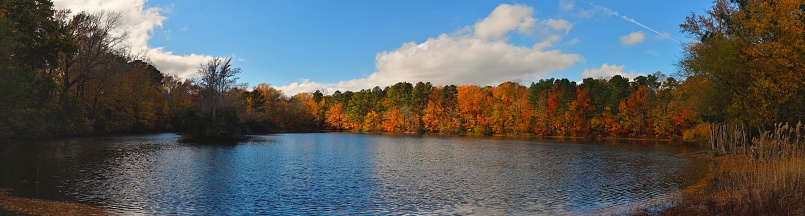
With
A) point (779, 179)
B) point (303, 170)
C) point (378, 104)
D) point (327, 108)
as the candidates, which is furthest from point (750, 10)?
point (327, 108)

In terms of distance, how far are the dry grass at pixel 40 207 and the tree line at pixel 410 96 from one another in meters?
16.1

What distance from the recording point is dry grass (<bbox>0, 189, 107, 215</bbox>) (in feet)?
38.9

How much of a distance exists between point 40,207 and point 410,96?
116388mm

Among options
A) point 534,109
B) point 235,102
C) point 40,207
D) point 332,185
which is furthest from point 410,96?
point 40,207

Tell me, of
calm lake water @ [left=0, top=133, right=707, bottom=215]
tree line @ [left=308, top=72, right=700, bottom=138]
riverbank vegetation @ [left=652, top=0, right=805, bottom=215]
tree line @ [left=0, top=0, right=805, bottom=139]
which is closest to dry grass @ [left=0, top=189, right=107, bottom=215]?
calm lake water @ [left=0, top=133, right=707, bottom=215]

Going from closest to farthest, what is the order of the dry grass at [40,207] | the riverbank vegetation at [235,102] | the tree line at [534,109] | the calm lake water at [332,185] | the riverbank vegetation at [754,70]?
1. the dry grass at [40,207]
2. the calm lake water at [332,185]
3. the riverbank vegetation at [754,70]
4. the riverbank vegetation at [235,102]
5. the tree line at [534,109]

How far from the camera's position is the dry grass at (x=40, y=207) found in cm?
1185

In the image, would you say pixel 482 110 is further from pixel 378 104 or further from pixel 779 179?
pixel 779 179

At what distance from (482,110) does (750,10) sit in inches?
3258

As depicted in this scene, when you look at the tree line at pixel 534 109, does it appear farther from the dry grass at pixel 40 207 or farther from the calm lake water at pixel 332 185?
the dry grass at pixel 40 207

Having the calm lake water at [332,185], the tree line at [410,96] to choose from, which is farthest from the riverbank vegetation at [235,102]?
the calm lake water at [332,185]

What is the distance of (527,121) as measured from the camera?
9662 cm

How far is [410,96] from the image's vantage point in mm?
128125

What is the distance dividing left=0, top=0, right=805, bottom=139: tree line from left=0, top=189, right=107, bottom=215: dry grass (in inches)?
635
